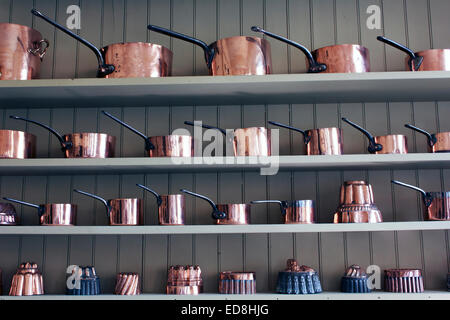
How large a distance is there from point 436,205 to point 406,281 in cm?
27

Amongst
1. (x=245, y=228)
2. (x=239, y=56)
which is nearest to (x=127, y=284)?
(x=245, y=228)

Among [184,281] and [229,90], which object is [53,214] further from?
[229,90]

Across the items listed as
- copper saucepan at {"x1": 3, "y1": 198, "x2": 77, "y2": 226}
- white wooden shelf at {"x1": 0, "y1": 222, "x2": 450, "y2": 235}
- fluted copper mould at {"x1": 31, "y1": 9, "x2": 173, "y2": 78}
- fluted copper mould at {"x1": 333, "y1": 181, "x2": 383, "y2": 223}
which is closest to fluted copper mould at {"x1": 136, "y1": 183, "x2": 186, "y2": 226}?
white wooden shelf at {"x1": 0, "y1": 222, "x2": 450, "y2": 235}

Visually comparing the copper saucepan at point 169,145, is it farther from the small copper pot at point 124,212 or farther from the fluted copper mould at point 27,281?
the fluted copper mould at point 27,281

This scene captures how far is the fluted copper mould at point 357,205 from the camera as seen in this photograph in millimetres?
1652

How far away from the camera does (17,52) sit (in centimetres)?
175

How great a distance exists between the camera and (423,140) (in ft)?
6.20

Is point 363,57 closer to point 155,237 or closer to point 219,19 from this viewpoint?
point 219,19

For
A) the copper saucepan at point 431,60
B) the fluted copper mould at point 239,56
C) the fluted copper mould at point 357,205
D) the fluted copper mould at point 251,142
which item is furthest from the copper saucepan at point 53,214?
the copper saucepan at point 431,60

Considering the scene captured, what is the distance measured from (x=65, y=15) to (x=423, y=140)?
1492mm

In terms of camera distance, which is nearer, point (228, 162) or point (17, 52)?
point (228, 162)

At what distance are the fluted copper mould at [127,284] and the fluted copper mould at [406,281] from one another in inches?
33.3

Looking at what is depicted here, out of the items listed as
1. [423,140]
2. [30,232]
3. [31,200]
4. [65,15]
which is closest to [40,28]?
[65,15]

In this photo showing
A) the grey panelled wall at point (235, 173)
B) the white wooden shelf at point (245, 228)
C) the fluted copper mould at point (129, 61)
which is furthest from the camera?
the grey panelled wall at point (235, 173)
